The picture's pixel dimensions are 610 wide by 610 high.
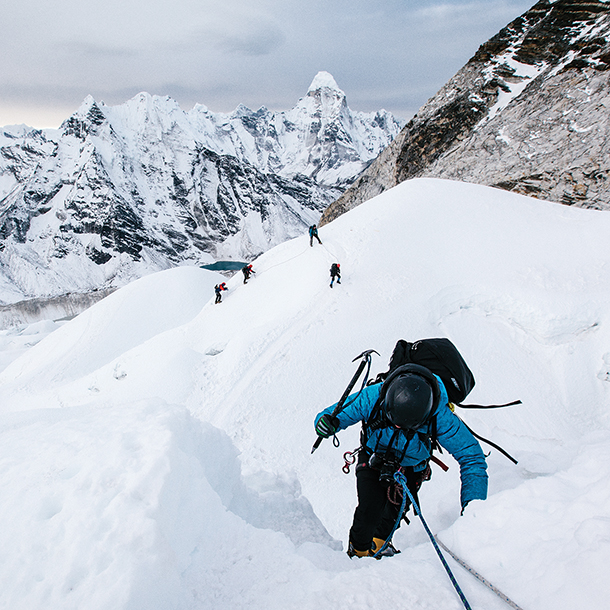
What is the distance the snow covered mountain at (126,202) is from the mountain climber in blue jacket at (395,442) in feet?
495

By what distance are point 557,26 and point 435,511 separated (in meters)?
37.9

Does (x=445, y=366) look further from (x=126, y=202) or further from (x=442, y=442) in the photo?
(x=126, y=202)

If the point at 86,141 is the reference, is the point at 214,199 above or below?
below

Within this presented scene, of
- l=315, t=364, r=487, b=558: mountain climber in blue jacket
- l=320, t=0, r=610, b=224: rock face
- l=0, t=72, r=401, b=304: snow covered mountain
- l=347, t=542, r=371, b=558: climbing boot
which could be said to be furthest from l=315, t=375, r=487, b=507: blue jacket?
l=0, t=72, r=401, b=304: snow covered mountain

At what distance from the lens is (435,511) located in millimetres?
4020

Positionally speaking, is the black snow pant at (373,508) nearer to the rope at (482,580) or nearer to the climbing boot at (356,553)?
the climbing boot at (356,553)

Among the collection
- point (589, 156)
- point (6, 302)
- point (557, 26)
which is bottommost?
point (6, 302)

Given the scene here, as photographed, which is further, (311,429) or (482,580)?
(311,429)

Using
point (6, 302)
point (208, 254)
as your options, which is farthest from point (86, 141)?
point (6, 302)

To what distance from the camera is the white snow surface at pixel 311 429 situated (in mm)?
2223

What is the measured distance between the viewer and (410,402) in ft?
9.14

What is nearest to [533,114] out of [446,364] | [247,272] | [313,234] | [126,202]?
[313,234]

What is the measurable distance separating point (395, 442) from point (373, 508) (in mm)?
687

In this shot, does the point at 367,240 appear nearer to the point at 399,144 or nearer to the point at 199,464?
the point at 199,464
